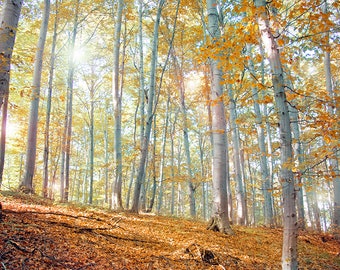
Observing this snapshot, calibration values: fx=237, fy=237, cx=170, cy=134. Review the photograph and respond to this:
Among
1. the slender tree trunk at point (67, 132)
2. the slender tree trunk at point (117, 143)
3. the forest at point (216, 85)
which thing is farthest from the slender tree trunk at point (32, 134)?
the slender tree trunk at point (67, 132)

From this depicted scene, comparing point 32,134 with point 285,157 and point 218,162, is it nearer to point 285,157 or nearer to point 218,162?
point 218,162

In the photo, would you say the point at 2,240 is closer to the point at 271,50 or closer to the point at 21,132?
the point at 271,50

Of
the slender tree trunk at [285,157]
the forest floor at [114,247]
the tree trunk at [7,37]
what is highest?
the tree trunk at [7,37]

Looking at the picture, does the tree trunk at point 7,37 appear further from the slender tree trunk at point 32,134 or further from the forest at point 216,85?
the slender tree trunk at point 32,134

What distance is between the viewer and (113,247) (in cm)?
338

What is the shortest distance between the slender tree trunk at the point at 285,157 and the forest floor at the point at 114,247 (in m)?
0.98

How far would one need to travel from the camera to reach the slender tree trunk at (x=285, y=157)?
9.17 ft

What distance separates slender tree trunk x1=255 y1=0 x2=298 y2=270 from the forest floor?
981mm

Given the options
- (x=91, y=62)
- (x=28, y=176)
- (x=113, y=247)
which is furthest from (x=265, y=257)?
A: (x=91, y=62)

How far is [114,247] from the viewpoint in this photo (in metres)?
3.39

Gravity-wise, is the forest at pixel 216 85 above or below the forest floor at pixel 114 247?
above

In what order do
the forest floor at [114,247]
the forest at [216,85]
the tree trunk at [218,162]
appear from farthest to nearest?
the tree trunk at [218,162] → the forest at [216,85] → the forest floor at [114,247]

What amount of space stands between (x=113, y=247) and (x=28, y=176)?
16.2 feet

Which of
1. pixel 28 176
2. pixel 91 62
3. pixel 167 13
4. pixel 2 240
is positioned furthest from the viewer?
pixel 91 62
